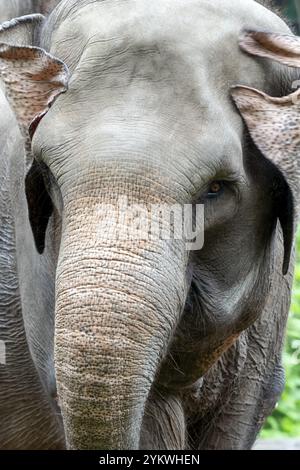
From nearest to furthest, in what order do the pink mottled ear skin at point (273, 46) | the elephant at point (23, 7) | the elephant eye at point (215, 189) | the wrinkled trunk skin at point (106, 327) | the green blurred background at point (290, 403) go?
1. the wrinkled trunk skin at point (106, 327)
2. the elephant eye at point (215, 189)
3. the pink mottled ear skin at point (273, 46)
4. the elephant at point (23, 7)
5. the green blurred background at point (290, 403)

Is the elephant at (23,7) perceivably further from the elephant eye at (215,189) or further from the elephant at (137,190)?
the elephant eye at (215,189)

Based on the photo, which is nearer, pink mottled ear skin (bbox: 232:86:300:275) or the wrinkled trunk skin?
the wrinkled trunk skin

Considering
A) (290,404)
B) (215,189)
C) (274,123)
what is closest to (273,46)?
(274,123)

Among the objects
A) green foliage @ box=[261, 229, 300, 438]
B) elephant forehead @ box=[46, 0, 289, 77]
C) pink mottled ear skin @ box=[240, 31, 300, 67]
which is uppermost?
elephant forehead @ box=[46, 0, 289, 77]

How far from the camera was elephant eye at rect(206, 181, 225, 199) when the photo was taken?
291 centimetres

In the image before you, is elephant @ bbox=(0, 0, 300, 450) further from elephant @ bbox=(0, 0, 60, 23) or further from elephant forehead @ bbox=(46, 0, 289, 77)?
elephant @ bbox=(0, 0, 60, 23)

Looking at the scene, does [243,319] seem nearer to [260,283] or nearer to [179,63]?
[260,283]

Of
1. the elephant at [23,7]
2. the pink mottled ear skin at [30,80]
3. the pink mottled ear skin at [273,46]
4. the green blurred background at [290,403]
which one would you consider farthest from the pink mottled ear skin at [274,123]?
the green blurred background at [290,403]

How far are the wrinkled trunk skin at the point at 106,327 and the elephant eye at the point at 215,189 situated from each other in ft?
0.89

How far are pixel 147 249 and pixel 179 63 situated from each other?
50 centimetres

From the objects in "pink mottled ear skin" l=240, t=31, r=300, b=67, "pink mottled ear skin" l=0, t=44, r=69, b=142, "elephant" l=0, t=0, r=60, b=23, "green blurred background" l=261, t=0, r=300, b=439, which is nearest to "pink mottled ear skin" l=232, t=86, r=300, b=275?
"pink mottled ear skin" l=240, t=31, r=300, b=67

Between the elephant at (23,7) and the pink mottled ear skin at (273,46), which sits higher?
the pink mottled ear skin at (273,46)

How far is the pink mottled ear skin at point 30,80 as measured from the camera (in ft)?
9.63

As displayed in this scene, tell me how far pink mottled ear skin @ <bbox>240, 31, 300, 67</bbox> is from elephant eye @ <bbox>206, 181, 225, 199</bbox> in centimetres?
33
